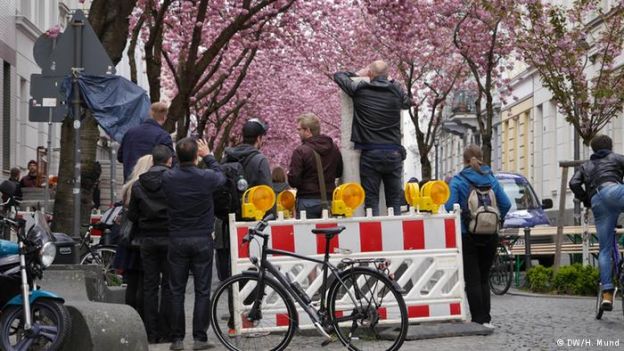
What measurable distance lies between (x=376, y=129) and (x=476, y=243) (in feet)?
4.94

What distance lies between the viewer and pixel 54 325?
8.48 m

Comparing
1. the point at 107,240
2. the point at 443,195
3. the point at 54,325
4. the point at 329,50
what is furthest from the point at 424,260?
the point at 329,50

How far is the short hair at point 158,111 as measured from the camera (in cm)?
1237

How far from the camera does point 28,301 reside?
8.38 m

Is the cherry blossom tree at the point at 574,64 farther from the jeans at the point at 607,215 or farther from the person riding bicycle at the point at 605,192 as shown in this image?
the jeans at the point at 607,215

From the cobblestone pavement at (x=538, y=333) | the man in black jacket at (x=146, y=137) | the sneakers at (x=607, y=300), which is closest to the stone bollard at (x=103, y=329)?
the cobblestone pavement at (x=538, y=333)

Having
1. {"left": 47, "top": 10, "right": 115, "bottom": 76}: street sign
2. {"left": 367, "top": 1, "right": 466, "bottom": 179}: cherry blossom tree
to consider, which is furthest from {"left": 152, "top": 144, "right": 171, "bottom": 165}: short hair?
{"left": 367, "top": 1, "right": 466, "bottom": 179}: cherry blossom tree

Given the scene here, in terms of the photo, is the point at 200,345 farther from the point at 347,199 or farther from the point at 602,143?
the point at 602,143

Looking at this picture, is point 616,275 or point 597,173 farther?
point 597,173

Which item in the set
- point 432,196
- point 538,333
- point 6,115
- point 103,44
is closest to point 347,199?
point 432,196

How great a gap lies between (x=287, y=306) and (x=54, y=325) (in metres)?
1.97

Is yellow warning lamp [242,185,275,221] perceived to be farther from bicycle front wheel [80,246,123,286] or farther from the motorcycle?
bicycle front wheel [80,246,123,286]

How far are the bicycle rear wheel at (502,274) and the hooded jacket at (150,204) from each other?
6.49m

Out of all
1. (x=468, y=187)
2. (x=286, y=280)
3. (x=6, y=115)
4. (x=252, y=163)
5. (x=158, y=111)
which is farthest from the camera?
(x=6, y=115)
